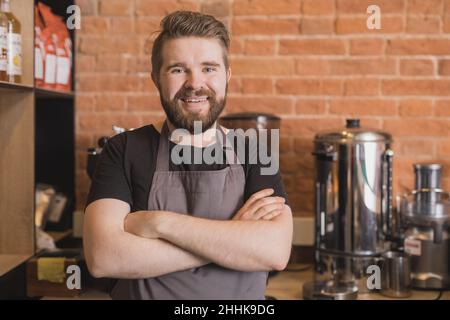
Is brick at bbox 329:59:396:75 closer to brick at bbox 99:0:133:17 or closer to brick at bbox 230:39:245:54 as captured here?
brick at bbox 230:39:245:54

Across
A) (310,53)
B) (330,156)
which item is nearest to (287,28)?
(310,53)

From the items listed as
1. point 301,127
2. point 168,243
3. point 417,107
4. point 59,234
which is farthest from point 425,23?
point 59,234

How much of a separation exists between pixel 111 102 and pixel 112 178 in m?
1.09

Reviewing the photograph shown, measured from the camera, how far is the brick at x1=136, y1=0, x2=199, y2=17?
6.90ft

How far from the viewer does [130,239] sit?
106cm

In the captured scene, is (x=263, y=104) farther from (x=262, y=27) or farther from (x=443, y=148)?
(x=443, y=148)

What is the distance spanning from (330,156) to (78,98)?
0.99 m

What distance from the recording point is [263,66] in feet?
6.92

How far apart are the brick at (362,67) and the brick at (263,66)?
16 cm

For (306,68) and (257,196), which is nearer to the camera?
(257,196)

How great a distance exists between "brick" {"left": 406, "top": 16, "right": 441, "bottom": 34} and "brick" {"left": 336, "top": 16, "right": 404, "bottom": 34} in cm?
4

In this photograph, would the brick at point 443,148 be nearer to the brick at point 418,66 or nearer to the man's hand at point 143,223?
the brick at point 418,66

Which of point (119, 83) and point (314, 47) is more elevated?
point (314, 47)

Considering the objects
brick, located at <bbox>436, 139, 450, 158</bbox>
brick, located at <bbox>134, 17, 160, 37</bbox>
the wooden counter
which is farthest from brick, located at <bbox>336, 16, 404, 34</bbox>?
the wooden counter
